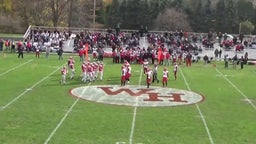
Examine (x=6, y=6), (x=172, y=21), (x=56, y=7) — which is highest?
(x=6, y=6)

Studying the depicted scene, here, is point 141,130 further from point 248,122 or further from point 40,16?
point 40,16

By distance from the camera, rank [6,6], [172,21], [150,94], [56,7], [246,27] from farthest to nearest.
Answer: [6,6] → [56,7] → [172,21] → [246,27] → [150,94]

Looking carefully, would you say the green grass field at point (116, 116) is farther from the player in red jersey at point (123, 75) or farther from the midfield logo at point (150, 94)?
the midfield logo at point (150, 94)

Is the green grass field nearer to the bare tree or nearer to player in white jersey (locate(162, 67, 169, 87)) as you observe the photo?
player in white jersey (locate(162, 67, 169, 87))

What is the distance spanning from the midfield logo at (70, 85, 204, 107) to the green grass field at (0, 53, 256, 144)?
0.61 metres

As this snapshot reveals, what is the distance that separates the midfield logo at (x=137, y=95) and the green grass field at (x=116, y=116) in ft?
2.00

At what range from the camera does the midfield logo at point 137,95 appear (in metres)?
21.3

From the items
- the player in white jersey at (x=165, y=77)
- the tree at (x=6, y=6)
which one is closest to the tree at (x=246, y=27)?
the tree at (x=6, y=6)

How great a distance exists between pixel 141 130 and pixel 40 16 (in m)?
50.9

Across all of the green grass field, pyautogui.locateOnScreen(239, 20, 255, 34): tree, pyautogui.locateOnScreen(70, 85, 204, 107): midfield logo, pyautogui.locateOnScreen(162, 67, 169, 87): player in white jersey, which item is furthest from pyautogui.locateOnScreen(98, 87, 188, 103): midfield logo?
pyautogui.locateOnScreen(239, 20, 255, 34): tree

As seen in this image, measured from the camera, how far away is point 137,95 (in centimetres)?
2302

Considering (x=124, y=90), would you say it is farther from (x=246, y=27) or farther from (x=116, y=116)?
(x=246, y=27)

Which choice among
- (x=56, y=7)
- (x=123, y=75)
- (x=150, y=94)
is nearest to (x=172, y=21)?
Result: (x=56, y=7)

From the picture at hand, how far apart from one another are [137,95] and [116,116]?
496cm
